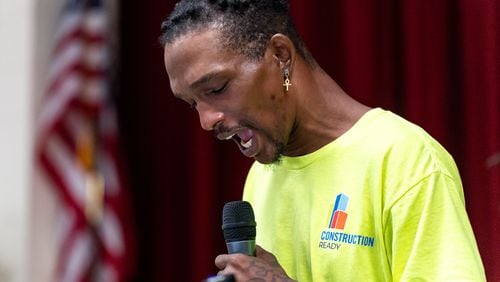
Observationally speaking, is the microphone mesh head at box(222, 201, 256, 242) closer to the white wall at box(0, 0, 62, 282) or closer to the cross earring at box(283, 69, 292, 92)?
the cross earring at box(283, 69, 292, 92)

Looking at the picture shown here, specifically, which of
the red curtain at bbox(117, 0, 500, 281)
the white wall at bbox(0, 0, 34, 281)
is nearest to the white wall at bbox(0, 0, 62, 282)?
the white wall at bbox(0, 0, 34, 281)

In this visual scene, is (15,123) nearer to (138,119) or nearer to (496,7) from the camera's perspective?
(138,119)

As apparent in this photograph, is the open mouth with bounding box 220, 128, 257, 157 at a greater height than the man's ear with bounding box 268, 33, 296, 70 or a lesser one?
lesser

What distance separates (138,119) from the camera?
10.8 feet

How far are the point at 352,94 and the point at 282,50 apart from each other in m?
1.03

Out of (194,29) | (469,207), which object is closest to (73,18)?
(469,207)

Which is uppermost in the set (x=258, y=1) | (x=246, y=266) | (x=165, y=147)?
(x=258, y=1)

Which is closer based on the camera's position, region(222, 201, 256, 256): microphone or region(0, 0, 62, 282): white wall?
region(222, 201, 256, 256): microphone

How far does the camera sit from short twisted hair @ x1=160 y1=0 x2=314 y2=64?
66.1 inches

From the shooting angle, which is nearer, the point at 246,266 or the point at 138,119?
the point at 246,266

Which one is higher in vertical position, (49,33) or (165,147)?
(49,33)

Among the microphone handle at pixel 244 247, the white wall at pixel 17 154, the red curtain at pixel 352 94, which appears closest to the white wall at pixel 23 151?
the white wall at pixel 17 154

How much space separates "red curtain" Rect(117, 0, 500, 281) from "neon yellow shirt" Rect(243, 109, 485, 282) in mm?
813

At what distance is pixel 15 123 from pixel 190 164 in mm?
618
